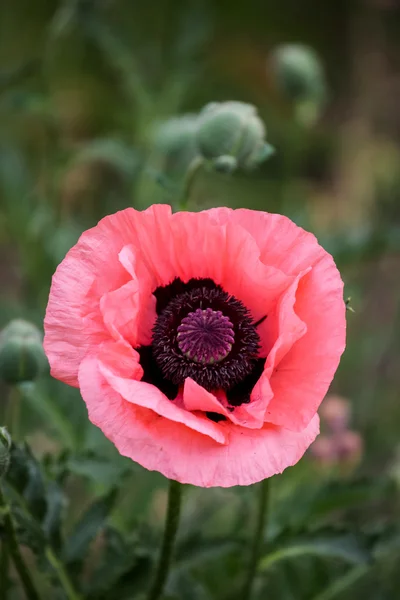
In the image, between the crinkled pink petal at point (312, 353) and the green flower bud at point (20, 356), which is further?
the green flower bud at point (20, 356)

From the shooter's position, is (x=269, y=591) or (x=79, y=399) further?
(x=269, y=591)

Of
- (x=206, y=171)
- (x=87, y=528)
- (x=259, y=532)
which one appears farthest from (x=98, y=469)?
(x=206, y=171)

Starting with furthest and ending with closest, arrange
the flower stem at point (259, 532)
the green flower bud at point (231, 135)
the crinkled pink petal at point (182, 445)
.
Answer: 1. the green flower bud at point (231, 135)
2. the flower stem at point (259, 532)
3. the crinkled pink petal at point (182, 445)

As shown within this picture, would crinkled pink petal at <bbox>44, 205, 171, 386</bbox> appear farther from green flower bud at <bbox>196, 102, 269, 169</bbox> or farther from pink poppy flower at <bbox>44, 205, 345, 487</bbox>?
green flower bud at <bbox>196, 102, 269, 169</bbox>

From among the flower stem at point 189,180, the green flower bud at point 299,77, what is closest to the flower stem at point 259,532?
the flower stem at point 189,180

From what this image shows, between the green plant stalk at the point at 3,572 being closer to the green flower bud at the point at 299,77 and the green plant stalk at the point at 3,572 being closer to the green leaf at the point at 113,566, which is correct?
the green leaf at the point at 113,566

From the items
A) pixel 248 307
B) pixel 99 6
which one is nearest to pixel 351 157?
pixel 99 6

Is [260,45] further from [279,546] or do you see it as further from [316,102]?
[279,546]
